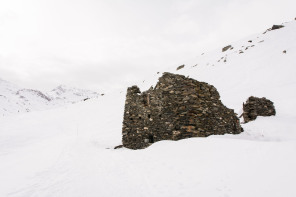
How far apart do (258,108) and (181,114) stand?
975cm

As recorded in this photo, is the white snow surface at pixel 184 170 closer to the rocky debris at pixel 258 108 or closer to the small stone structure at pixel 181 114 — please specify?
the rocky debris at pixel 258 108

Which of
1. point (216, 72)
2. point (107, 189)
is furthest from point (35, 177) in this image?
point (216, 72)

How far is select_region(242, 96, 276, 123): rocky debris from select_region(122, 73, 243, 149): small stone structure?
4.73 metres

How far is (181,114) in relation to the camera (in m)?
10.8

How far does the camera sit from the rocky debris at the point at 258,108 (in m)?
16.8

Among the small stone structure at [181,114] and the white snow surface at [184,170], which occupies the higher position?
the small stone structure at [181,114]

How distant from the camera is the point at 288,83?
911 inches

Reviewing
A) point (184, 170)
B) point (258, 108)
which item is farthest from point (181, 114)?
point (258, 108)

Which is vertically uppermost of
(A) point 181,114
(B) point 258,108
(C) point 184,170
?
(B) point 258,108

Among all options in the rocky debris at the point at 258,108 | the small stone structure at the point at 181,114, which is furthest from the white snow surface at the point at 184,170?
the small stone structure at the point at 181,114

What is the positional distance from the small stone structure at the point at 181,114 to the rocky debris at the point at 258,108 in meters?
4.73

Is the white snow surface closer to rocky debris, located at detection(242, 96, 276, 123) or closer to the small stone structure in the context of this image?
rocky debris, located at detection(242, 96, 276, 123)

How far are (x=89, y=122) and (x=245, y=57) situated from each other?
89.6ft

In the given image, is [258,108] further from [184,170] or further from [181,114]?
[184,170]
